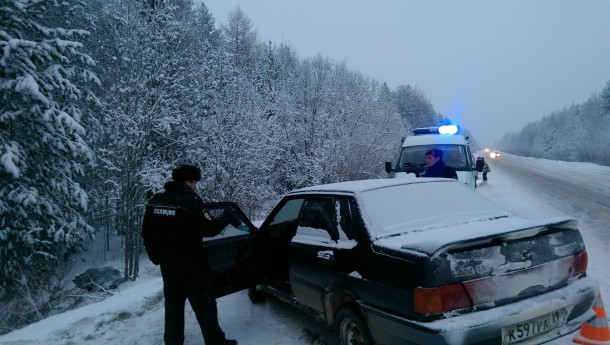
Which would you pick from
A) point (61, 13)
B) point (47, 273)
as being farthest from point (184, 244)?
point (61, 13)

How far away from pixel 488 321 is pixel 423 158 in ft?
27.4

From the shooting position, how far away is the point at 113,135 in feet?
42.9

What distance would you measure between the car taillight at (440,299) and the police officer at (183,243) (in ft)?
5.74

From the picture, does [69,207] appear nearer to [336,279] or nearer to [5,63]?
[5,63]

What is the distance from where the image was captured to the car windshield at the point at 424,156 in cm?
993

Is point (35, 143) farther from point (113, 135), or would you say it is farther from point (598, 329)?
point (598, 329)

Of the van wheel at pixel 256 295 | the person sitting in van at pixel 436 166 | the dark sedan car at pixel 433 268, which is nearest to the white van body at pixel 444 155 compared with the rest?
the person sitting in van at pixel 436 166

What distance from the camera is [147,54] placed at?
13.1 metres

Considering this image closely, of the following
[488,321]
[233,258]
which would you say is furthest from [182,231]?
[488,321]

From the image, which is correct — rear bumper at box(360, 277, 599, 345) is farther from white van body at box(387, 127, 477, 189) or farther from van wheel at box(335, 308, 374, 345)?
white van body at box(387, 127, 477, 189)

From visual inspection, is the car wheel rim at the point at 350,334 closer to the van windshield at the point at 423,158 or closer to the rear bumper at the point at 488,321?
the rear bumper at the point at 488,321

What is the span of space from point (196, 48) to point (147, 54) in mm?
12098

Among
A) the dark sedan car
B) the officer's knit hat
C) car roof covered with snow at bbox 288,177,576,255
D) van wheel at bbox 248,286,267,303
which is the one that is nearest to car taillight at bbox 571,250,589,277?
the dark sedan car

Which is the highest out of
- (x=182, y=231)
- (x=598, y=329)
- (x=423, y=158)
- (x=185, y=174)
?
(x=185, y=174)
